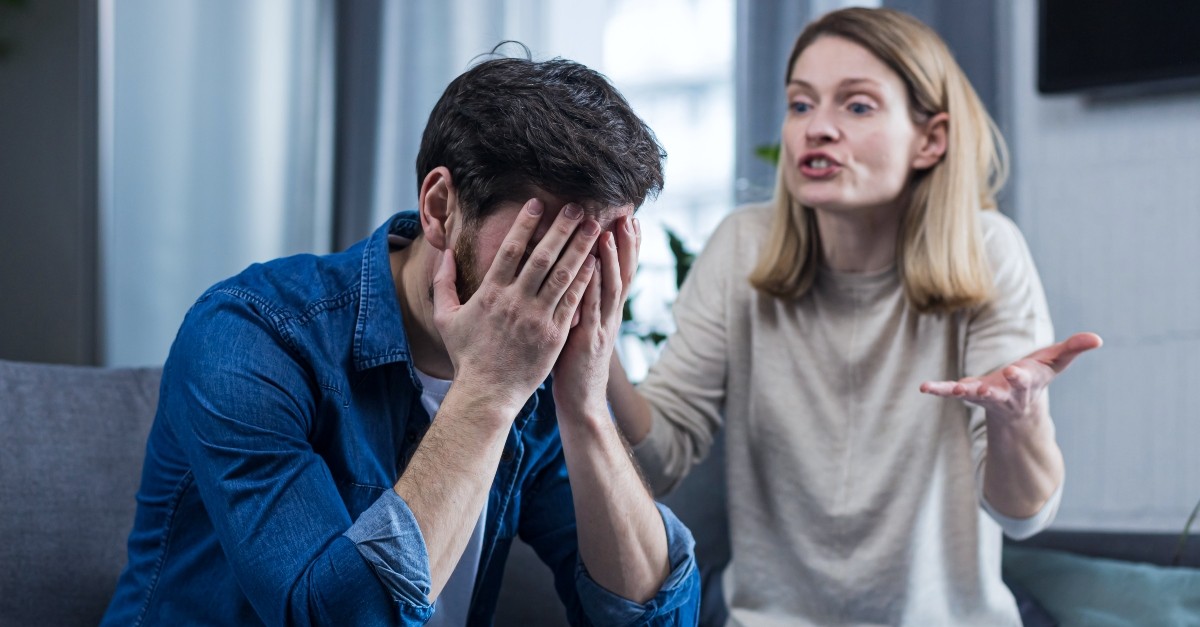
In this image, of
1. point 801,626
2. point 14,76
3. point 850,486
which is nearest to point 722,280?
point 850,486

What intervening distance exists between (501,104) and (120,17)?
162 centimetres

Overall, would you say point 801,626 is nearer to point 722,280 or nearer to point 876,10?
point 722,280

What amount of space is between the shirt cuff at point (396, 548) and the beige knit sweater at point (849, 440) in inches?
24.0

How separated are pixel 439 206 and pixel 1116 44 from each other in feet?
5.75

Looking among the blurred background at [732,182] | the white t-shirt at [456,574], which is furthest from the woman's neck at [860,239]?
the blurred background at [732,182]

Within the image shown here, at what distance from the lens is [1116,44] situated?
217 cm

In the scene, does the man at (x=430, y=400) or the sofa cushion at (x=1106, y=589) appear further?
the sofa cushion at (x=1106, y=589)

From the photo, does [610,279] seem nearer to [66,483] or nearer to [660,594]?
[660,594]

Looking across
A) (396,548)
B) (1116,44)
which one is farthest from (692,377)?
(1116,44)

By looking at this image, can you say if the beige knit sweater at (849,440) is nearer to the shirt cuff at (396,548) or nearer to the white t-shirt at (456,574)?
the white t-shirt at (456,574)

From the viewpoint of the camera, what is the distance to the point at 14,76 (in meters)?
2.10

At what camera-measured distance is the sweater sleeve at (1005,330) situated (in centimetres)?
138

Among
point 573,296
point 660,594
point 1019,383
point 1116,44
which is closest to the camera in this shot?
point 573,296

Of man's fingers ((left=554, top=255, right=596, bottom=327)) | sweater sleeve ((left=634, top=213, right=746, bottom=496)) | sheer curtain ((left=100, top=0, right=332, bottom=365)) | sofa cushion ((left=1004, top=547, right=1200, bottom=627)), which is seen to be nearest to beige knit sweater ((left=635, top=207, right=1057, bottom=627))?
sweater sleeve ((left=634, top=213, right=746, bottom=496))
